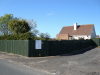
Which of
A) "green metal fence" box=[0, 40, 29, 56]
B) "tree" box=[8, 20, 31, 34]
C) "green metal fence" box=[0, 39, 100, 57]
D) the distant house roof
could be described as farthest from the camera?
the distant house roof

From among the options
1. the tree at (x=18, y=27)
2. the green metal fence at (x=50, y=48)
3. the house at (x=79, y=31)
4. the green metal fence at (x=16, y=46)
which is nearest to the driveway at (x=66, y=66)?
the green metal fence at (x=50, y=48)

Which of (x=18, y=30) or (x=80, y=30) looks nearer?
(x=18, y=30)

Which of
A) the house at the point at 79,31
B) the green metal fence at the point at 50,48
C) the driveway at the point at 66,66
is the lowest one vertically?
the driveway at the point at 66,66

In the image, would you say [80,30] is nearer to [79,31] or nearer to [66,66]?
[79,31]

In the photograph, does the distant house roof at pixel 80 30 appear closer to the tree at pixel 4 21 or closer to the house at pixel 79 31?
the house at pixel 79 31

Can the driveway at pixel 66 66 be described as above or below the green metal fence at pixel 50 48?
below

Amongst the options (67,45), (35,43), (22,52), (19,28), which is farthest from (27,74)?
(19,28)

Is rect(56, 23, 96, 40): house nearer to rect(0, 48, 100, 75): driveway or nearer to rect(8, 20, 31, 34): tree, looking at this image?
rect(8, 20, 31, 34): tree

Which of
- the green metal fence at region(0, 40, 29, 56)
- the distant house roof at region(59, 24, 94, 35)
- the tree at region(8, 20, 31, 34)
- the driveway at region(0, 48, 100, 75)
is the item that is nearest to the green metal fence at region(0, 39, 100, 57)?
the green metal fence at region(0, 40, 29, 56)

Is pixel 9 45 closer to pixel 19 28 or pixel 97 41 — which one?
pixel 19 28

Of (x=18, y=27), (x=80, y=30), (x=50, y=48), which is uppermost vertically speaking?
(x=80, y=30)

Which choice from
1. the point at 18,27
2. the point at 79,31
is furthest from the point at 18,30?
the point at 79,31

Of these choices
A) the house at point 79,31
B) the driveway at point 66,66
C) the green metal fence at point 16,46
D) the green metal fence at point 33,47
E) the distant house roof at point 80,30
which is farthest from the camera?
the distant house roof at point 80,30

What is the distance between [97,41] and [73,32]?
49.2ft
